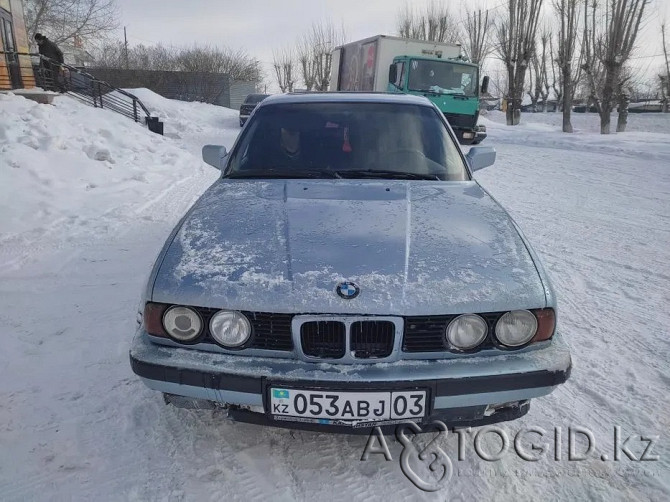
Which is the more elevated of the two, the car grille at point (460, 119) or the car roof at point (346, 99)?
the car roof at point (346, 99)

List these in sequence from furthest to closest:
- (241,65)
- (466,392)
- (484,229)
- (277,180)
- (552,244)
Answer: (241,65)
(552,244)
(277,180)
(484,229)
(466,392)

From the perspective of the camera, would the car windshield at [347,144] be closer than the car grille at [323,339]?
No

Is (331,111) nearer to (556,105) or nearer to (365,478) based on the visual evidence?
(365,478)

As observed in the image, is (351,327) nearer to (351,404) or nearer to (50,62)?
(351,404)

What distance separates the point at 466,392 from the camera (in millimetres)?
1800

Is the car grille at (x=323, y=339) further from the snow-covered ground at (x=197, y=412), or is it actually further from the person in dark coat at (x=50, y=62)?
the person in dark coat at (x=50, y=62)

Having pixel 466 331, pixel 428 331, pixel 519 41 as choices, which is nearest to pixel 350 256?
pixel 428 331

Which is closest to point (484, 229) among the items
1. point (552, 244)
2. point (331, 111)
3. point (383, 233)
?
point (383, 233)

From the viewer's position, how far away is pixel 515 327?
1887 millimetres

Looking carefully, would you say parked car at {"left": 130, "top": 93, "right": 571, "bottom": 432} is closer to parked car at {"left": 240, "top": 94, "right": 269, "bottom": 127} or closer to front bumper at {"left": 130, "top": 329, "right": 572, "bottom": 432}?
front bumper at {"left": 130, "top": 329, "right": 572, "bottom": 432}

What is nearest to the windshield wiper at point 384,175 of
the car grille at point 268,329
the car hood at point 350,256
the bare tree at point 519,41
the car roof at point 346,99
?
the car hood at point 350,256

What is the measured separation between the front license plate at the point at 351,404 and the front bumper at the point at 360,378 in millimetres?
31

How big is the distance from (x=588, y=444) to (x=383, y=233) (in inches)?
52.4

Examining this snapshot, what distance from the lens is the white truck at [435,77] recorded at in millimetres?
13273
